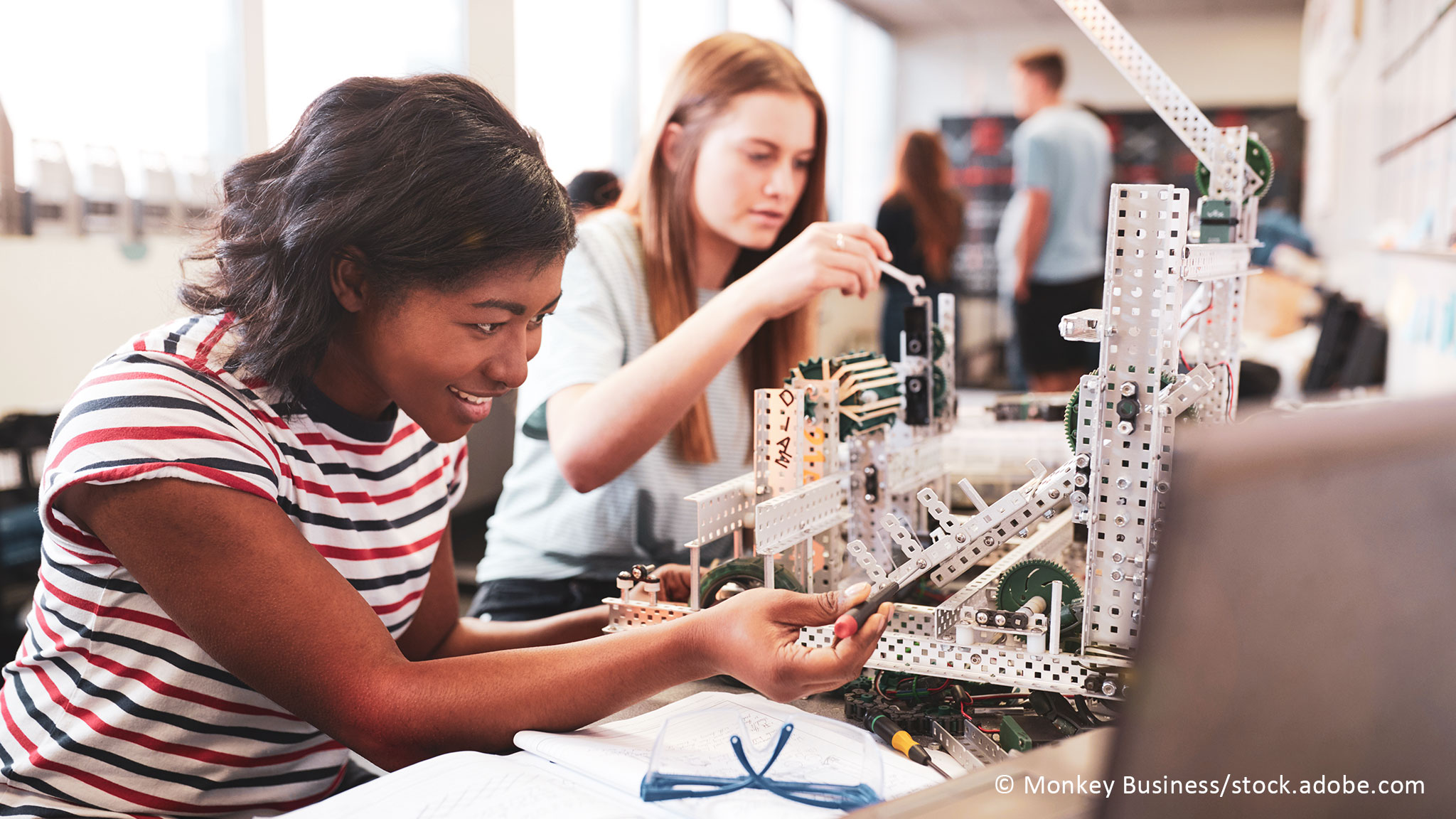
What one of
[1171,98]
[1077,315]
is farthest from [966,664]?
[1171,98]

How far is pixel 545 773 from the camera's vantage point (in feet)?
2.73

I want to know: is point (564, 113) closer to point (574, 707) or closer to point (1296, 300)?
point (1296, 300)

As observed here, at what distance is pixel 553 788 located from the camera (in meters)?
0.80

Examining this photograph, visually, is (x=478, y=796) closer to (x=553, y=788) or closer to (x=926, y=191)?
(x=553, y=788)

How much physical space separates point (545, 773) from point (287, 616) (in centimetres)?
25

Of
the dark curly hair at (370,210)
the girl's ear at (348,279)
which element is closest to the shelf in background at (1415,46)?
the dark curly hair at (370,210)

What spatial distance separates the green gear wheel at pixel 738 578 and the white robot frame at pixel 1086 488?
2cm

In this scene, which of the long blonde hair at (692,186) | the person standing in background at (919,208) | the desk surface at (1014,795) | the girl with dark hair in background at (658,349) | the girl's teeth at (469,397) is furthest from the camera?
the person standing in background at (919,208)

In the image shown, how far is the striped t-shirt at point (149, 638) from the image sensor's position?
2.90ft

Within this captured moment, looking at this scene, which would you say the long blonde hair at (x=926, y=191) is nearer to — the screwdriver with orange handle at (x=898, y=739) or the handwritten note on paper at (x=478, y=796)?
the screwdriver with orange handle at (x=898, y=739)

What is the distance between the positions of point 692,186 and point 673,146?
8 centimetres

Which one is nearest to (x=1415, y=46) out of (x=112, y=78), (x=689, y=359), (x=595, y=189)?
(x=595, y=189)

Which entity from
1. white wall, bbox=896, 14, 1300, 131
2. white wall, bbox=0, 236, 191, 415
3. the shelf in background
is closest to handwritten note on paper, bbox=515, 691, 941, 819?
white wall, bbox=0, 236, 191, 415

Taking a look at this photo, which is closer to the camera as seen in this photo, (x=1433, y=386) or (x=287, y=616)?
(x=1433, y=386)
